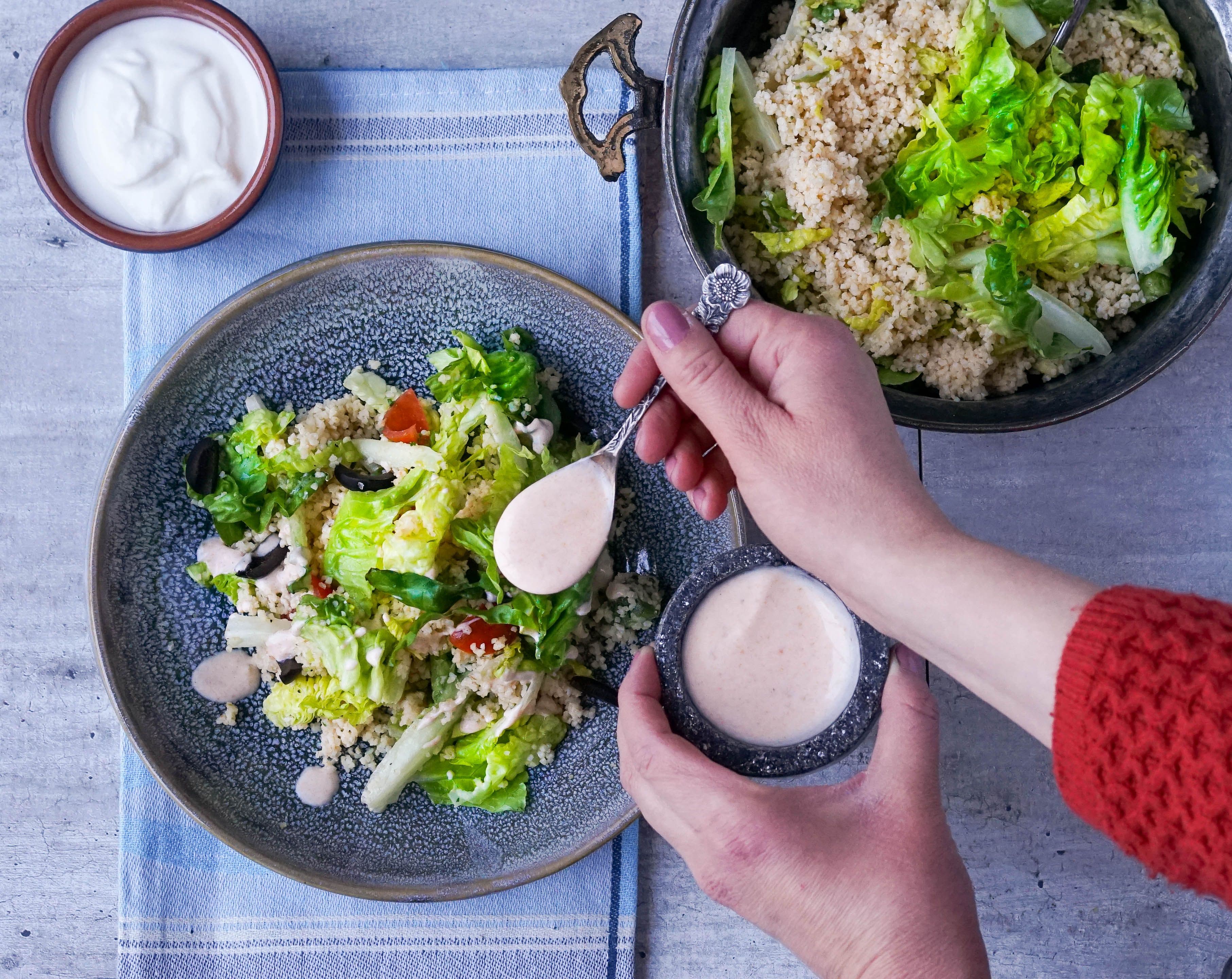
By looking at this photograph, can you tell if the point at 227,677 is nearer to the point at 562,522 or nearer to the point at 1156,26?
the point at 562,522

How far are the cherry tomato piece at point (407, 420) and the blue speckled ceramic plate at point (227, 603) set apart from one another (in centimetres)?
7

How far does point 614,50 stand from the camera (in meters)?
1.46

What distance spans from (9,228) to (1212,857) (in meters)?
2.08

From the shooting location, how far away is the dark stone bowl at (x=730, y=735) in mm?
1283

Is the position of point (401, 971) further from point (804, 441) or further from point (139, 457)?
point (804, 441)

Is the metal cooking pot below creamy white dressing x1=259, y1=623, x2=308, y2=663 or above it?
above

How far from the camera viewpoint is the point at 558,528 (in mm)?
1506

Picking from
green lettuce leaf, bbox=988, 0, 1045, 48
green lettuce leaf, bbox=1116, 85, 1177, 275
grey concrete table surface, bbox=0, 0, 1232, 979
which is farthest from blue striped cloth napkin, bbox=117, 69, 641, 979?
green lettuce leaf, bbox=1116, 85, 1177, 275

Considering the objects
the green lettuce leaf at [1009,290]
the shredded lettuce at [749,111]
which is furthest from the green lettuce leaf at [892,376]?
the shredded lettuce at [749,111]

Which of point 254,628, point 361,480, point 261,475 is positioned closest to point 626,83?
point 361,480

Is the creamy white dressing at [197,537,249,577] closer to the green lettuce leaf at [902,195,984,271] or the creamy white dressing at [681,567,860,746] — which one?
the creamy white dressing at [681,567,860,746]

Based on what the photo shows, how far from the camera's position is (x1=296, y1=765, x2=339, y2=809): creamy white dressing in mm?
1646

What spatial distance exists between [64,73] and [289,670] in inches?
42.2

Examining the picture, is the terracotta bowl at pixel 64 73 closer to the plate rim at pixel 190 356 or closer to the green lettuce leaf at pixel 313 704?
the plate rim at pixel 190 356
